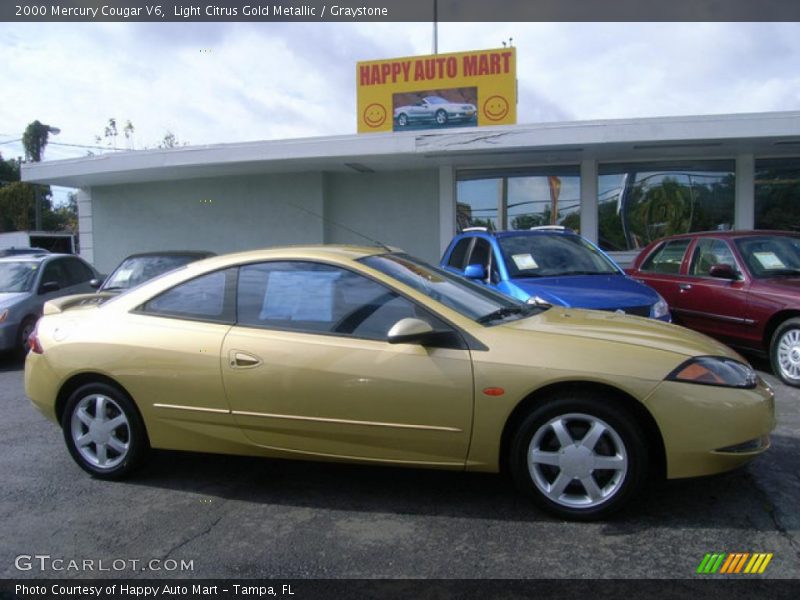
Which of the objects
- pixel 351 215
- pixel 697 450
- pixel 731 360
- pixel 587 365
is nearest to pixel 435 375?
pixel 587 365

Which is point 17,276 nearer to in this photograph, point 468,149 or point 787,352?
point 468,149

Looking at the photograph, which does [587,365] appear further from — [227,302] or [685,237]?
[685,237]

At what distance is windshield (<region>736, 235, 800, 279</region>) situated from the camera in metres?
6.59

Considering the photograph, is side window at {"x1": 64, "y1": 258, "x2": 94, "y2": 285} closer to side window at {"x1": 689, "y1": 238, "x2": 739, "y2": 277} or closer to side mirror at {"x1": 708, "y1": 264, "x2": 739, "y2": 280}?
side window at {"x1": 689, "y1": 238, "x2": 739, "y2": 277}

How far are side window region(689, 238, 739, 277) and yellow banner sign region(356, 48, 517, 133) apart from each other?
1271 centimetres

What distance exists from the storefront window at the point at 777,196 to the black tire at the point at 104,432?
11723mm

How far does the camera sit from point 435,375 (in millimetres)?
3299

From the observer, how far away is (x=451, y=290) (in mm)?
3912

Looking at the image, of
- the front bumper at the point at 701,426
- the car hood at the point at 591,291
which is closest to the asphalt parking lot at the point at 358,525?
the front bumper at the point at 701,426

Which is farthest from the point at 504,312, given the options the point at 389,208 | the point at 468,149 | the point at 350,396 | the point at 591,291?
the point at 389,208

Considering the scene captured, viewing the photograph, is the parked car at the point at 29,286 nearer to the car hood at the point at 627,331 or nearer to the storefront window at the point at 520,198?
the storefront window at the point at 520,198

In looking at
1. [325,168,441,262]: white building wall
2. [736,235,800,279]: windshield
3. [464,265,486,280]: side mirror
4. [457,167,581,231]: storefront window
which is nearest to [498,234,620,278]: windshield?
[464,265,486,280]: side mirror

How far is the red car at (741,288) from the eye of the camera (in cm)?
609
